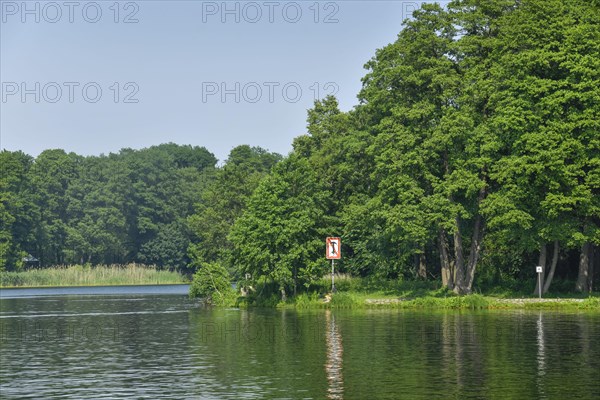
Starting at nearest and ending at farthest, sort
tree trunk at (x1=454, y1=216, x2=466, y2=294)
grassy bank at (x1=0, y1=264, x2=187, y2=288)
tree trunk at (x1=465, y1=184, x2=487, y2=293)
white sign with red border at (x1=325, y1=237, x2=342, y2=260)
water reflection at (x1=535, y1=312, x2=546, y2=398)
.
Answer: water reflection at (x1=535, y1=312, x2=546, y2=398) → tree trunk at (x1=454, y1=216, x2=466, y2=294) → white sign with red border at (x1=325, y1=237, x2=342, y2=260) → tree trunk at (x1=465, y1=184, x2=487, y2=293) → grassy bank at (x1=0, y1=264, x2=187, y2=288)

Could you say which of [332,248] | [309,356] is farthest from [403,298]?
[309,356]

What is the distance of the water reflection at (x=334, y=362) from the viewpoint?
96.6 ft

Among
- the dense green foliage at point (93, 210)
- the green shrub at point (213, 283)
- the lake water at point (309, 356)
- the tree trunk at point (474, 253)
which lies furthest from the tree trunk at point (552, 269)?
the dense green foliage at point (93, 210)

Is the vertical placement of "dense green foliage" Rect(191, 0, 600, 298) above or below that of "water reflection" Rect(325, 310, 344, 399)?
above

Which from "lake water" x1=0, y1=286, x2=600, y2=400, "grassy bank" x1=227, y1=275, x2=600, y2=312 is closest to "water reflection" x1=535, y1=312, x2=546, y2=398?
"lake water" x1=0, y1=286, x2=600, y2=400

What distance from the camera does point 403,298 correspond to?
74125 millimetres

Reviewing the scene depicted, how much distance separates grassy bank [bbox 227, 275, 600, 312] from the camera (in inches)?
2675

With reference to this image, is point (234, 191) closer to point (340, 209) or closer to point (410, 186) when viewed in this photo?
point (340, 209)

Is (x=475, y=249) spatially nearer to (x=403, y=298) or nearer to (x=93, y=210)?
(x=403, y=298)

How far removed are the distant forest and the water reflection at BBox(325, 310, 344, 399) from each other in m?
21.1

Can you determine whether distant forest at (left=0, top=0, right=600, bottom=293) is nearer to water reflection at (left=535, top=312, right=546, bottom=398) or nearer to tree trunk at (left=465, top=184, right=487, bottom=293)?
tree trunk at (left=465, top=184, right=487, bottom=293)

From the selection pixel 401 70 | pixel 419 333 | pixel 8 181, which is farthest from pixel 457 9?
pixel 8 181

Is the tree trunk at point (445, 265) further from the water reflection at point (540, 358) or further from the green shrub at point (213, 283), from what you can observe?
the water reflection at point (540, 358)

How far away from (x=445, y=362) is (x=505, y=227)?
38.2 meters
